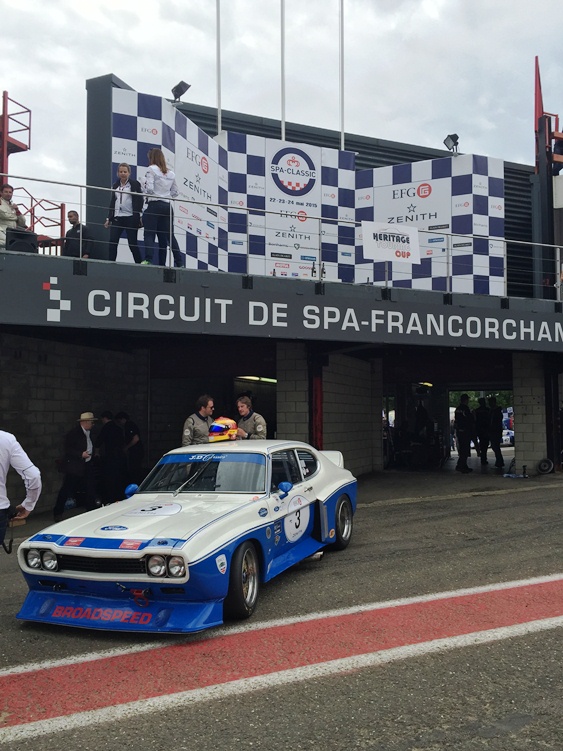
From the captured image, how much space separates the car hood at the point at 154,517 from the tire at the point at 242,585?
0.34 meters

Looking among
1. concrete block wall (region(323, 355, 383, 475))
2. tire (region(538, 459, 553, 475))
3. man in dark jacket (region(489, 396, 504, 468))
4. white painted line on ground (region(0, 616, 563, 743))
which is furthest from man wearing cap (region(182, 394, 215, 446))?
man in dark jacket (region(489, 396, 504, 468))

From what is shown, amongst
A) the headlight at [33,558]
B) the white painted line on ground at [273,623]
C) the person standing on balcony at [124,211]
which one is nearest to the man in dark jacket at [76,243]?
the person standing on balcony at [124,211]

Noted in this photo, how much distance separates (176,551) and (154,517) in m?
0.83

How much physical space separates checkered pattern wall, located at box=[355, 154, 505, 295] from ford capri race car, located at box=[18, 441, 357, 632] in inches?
361

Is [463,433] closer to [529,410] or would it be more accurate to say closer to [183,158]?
[529,410]

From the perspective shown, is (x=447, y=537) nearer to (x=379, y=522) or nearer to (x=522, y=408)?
(x=379, y=522)

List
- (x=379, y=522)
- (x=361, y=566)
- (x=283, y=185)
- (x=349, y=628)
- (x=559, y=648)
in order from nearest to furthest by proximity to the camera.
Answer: (x=559, y=648) → (x=349, y=628) → (x=361, y=566) → (x=379, y=522) → (x=283, y=185)

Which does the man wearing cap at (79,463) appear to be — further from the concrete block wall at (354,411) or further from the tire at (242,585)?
the tire at (242,585)

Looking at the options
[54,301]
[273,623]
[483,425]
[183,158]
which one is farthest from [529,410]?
[273,623]

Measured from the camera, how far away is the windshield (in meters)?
6.14

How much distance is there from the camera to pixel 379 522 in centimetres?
937

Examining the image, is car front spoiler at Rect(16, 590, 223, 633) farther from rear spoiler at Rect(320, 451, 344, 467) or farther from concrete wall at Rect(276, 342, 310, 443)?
concrete wall at Rect(276, 342, 310, 443)

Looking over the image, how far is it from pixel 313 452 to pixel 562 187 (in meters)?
14.4

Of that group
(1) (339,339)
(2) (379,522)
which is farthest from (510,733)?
(1) (339,339)
